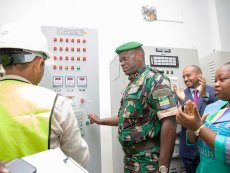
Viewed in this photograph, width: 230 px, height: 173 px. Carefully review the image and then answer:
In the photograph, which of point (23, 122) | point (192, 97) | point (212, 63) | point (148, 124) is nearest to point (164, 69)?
point (192, 97)

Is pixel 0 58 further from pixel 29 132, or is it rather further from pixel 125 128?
pixel 125 128

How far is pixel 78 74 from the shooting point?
2.01 meters

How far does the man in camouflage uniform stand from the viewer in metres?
1.40

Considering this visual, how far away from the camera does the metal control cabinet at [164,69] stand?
2.00 meters

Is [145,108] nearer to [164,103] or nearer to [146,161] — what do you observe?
[164,103]

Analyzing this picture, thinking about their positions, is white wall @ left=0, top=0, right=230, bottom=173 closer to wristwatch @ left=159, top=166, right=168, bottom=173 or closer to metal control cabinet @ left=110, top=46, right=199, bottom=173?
metal control cabinet @ left=110, top=46, right=199, bottom=173

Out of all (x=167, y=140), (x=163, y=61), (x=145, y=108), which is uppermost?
(x=163, y=61)

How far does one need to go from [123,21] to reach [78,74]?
3.44 feet

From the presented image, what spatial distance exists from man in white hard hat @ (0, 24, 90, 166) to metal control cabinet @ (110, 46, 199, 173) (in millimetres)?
1148

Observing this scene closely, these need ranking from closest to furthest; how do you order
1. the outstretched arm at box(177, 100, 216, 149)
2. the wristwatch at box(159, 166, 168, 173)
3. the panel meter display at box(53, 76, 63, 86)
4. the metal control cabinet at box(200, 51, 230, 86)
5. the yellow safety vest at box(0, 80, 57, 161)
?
1. the yellow safety vest at box(0, 80, 57, 161)
2. the outstretched arm at box(177, 100, 216, 149)
3. the wristwatch at box(159, 166, 168, 173)
4. the panel meter display at box(53, 76, 63, 86)
5. the metal control cabinet at box(200, 51, 230, 86)

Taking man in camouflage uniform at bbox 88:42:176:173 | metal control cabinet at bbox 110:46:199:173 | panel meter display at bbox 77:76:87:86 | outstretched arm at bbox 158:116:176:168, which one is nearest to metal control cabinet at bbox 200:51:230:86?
metal control cabinet at bbox 110:46:199:173

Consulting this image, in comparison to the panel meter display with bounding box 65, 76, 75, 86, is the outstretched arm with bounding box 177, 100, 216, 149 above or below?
below

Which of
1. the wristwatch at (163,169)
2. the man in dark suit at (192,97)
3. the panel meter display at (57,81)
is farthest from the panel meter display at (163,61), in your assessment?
the wristwatch at (163,169)

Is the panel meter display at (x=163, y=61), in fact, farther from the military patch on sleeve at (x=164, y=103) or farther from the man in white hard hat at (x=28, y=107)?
the man in white hard hat at (x=28, y=107)
